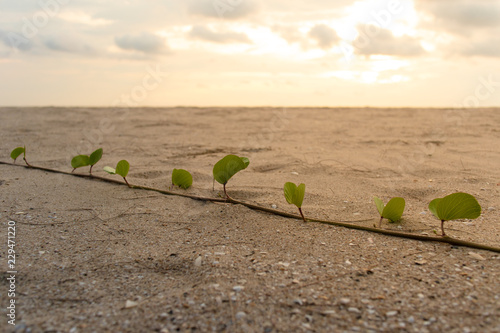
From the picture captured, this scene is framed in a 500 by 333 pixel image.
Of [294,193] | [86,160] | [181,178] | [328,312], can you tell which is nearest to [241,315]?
[328,312]

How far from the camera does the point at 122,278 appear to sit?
3.26 feet

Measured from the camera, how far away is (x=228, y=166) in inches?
56.1

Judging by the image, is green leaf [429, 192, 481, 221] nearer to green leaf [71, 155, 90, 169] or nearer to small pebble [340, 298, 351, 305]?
small pebble [340, 298, 351, 305]

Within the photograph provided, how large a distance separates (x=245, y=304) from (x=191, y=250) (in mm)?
338

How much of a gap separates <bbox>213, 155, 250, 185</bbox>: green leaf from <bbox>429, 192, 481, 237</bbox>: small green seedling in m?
0.68


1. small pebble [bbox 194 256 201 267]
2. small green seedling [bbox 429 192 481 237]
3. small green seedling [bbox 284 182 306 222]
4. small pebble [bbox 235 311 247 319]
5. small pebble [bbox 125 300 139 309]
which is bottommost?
small pebble [bbox 125 300 139 309]

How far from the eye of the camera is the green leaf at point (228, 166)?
4.62ft

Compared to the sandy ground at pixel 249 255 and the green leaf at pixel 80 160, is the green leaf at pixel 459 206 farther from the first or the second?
the green leaf at pixel 80 160

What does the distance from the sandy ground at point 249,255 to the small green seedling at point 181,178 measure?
0.12 feet

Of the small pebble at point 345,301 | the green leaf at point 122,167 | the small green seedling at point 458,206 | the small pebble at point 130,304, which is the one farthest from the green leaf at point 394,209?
the green leaf at point 122,167

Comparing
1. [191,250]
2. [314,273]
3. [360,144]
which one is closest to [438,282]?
[314,273]

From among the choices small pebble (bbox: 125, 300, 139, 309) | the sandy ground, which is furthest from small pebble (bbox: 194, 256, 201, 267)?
small pebble (bbox: 125, 300, 139, 309)

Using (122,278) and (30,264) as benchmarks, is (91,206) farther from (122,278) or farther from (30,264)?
(122,278)

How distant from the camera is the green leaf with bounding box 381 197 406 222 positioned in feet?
4.23
